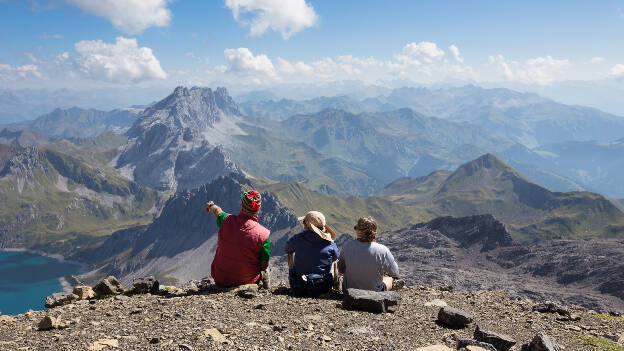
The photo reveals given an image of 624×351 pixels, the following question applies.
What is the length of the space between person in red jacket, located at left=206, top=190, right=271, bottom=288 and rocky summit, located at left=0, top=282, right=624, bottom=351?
82cm

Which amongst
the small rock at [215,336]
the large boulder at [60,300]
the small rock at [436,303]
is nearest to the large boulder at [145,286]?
the large boulder at [60,300]

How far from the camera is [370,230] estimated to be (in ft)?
47.8

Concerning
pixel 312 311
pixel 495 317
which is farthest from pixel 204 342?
pixel 495 317

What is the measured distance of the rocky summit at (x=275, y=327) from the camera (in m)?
10.4

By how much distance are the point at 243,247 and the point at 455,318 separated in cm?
865

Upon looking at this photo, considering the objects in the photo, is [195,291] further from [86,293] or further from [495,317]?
[495,317]

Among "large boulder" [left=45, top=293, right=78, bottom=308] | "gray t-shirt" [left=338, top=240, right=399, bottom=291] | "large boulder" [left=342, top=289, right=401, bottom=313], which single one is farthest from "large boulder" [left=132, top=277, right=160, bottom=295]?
"large boulder" [left=342, top=289, right=401, bottom=313]

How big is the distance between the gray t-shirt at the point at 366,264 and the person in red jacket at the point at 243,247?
347cm

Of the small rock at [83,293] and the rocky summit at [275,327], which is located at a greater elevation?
the rocky summit at [275,327]

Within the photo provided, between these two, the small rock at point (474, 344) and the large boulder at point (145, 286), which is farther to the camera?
the large boulder at point (145, 286)

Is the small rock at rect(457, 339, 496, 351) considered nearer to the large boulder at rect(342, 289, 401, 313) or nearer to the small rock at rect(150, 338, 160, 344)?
the large boulder at rect(342, 289, 401, 313)

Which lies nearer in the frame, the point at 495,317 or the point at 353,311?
the point at 353,311

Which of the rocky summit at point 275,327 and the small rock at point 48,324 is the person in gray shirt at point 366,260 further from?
the small rock at point 48,324

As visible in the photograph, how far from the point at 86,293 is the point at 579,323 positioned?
22982 mm
